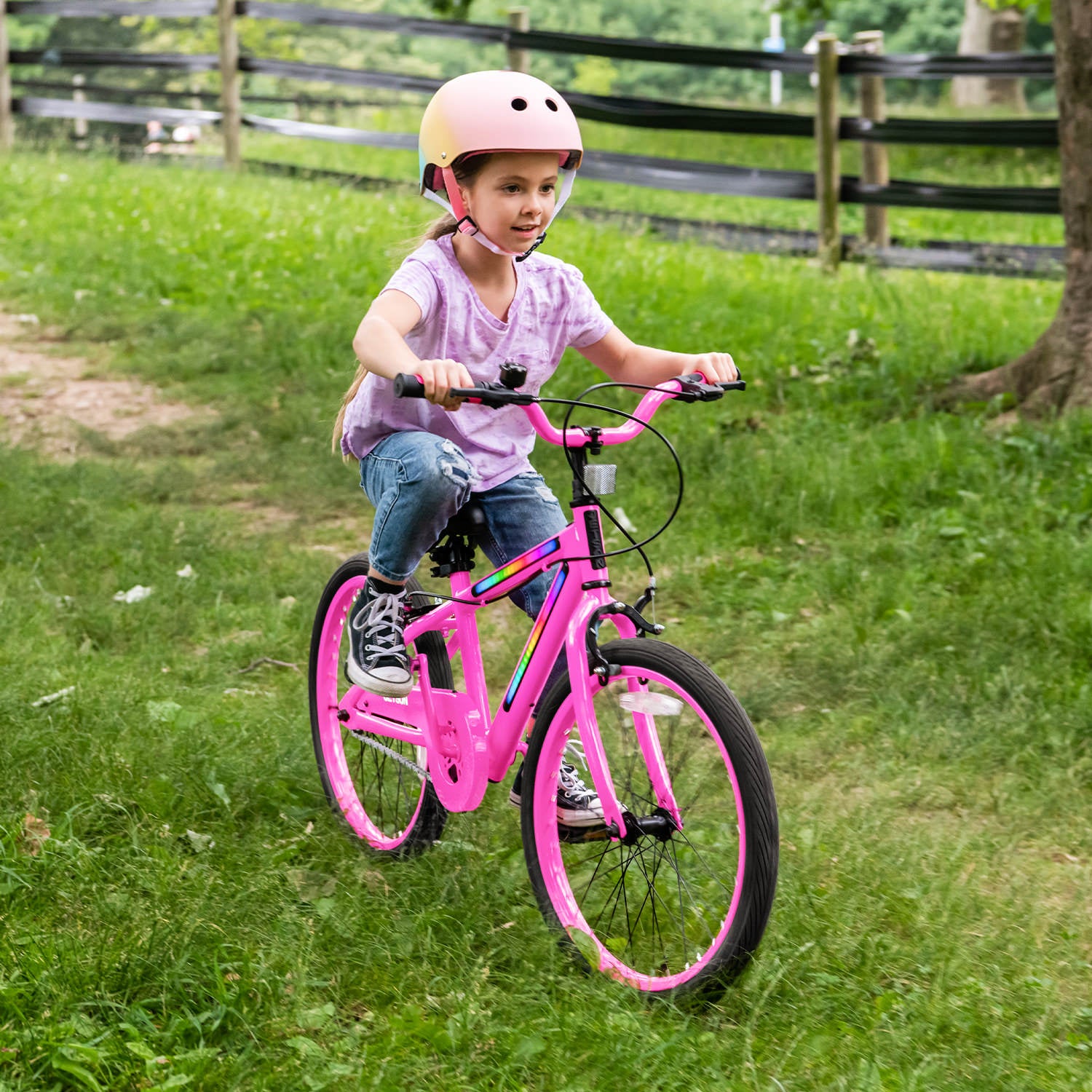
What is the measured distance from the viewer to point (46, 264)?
10.3 meters

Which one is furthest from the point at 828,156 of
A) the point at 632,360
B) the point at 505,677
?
the point at 632,360

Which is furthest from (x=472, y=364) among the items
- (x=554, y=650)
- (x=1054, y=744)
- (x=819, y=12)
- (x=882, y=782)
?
(x=819, y=12)

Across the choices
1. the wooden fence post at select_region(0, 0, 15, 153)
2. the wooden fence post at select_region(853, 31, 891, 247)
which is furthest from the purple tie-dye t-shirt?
the wooden fence post at select_region(0, 0, 15, 153)

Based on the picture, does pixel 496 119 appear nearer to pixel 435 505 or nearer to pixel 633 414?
pixel 633 414

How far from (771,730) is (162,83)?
106ft

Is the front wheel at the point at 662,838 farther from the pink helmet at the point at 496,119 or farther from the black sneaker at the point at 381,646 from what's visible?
the pink helmet at the point at 496,119

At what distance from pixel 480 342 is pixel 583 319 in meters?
0.28

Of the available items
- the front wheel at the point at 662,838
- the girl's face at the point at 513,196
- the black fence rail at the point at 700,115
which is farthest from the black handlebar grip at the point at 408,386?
the black fence rail at the point at 700,115

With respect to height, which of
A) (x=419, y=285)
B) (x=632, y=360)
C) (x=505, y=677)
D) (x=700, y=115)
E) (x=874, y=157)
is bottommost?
(x=505, y=677)

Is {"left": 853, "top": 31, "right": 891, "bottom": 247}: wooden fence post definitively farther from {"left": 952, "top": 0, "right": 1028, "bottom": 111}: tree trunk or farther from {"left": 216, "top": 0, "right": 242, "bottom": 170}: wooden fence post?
{"left": 952, "top": 0, "right": 1028, "bottom": 111}: tree trunk

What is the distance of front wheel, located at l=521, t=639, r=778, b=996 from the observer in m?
2.77

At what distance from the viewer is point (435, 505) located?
3178 mm

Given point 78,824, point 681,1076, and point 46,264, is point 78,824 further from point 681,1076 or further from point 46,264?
point 46,264

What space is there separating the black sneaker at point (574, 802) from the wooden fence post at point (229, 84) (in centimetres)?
1320
